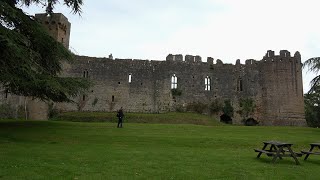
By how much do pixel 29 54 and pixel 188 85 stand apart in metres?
30.6

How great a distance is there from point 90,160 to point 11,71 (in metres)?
6.74

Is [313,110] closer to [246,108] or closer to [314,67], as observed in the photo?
[246,108]

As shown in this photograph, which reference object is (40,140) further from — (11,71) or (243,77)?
(243,77)

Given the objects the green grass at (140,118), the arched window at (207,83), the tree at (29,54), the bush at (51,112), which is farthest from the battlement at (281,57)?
the tree at (29,54)

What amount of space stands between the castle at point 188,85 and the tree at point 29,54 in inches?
851

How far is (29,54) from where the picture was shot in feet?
59.1

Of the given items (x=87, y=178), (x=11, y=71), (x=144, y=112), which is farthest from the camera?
(x=144, y=112)

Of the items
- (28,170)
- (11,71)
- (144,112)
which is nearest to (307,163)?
(28,170)

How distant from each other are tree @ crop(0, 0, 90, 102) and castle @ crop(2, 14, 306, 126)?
21623 mm

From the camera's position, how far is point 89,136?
68.6 feet

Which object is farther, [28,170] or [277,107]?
[277,107]

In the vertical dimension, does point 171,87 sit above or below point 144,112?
above

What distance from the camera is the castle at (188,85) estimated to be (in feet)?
149

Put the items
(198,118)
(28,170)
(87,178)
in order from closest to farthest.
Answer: (87,178)
(28,170)
(198,118)
